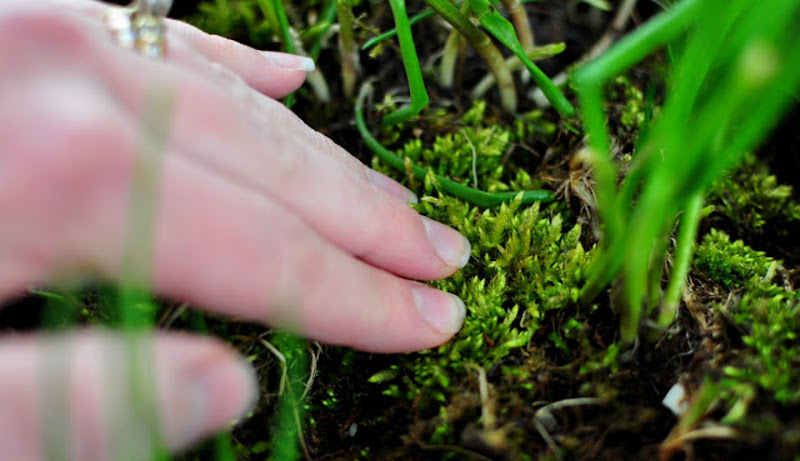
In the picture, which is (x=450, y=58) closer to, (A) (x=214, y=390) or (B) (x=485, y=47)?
(B) (x=485, y=47)

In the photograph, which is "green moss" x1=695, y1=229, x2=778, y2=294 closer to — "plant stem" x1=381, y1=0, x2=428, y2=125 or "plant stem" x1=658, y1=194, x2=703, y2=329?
"plant stem" x1=658, y1=194, x2=703, y2=329

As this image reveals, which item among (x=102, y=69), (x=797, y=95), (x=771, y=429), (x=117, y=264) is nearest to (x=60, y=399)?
(x=117, y=264)

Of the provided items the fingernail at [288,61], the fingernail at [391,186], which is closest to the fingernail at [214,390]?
the fingernail at [391,186]

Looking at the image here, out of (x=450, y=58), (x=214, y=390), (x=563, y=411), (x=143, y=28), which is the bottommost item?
(x=563, y=411)

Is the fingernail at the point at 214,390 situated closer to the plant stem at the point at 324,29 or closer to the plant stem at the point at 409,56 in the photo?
the plant stem at the point at 409,56

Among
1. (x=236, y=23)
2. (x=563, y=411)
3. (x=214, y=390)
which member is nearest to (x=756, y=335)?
(x=563, y=411)
